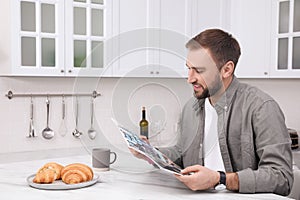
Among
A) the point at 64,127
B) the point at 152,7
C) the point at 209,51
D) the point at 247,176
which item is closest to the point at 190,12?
the point at 152,7

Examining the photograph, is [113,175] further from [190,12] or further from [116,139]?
[190,12]

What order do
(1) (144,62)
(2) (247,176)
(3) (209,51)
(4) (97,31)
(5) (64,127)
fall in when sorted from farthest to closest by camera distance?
(5) (64,127) → (4) (97,31) → (1) (144,62) → (3) (209,51) → (2) (247,176)

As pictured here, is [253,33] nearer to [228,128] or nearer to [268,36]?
[268,36]

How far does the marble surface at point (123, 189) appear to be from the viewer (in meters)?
1.39

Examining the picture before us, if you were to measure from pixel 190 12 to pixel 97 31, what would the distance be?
30.4 inches

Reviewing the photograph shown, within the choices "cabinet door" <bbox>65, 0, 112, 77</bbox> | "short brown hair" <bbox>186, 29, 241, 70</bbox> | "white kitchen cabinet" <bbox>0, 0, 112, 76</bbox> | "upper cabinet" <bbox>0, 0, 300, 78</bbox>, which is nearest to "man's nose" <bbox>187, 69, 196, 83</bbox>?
"short brown hair" <bbox>186, 29, 241, 70</bbox>

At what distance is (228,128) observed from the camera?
5.64 feet

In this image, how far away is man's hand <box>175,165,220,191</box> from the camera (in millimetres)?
1406

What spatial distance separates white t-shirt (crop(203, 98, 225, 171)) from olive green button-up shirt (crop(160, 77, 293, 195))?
0.06ft

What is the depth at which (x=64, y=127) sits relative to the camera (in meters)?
3.19

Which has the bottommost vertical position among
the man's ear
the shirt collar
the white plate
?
the white plate

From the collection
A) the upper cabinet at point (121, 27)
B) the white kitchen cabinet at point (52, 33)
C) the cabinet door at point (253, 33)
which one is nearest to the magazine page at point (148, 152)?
the upper cabinet at point (121, 27)

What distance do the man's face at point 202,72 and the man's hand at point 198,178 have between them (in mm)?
287

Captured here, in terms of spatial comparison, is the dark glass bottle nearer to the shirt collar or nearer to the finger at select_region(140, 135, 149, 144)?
the finger at select_region(140, 135, 149, 144)
